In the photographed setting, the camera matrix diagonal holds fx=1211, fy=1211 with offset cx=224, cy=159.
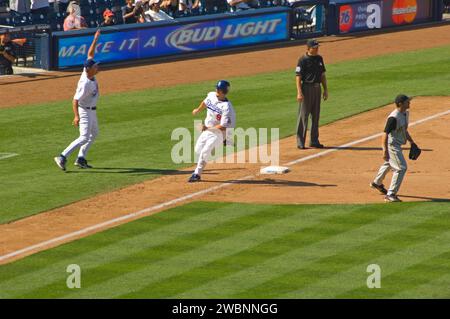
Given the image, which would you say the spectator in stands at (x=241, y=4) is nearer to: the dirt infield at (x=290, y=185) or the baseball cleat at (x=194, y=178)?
the dirt infield at (x=290, y=185)

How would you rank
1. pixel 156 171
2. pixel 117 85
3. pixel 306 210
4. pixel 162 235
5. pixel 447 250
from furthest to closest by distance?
pixel 117 85
pixel 156 171
pixel 306 210
pixel 162 235
pixel 447 250

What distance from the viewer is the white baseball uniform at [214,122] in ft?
73.8

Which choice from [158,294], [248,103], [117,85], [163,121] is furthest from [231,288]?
[117,85]

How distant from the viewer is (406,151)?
83.6 feet

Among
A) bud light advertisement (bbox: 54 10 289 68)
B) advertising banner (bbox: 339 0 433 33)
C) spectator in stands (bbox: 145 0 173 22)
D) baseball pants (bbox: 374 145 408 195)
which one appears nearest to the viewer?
baseball pants (bbox: 374 145 408 195)

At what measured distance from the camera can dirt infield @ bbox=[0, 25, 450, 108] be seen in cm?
3409

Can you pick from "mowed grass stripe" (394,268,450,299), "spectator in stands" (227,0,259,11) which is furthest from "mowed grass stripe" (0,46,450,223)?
"mowed grass stripe" (394,268,450,299)

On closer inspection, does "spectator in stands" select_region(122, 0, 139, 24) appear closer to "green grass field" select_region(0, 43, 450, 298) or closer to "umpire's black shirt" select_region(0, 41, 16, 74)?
"umpire's black shirt" select_region(0, 41, 16, 74)

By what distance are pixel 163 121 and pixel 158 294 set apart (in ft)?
44.3

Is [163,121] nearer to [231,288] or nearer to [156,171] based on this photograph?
[156,171]

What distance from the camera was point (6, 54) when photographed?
36031 millimetres

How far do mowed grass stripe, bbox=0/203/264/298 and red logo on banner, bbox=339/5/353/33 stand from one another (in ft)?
78.0

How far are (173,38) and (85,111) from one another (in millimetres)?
15732

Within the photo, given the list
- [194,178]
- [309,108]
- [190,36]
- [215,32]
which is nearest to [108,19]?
[190,36]
